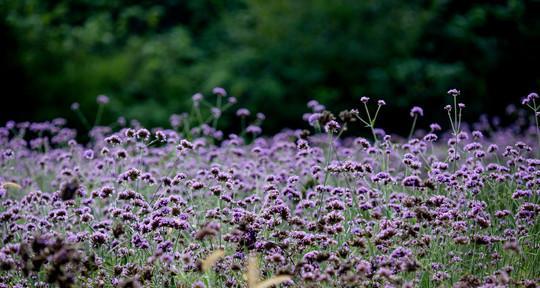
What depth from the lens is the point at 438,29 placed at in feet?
44.1

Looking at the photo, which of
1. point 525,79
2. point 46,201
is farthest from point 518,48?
point 46,201

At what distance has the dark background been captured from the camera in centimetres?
1162

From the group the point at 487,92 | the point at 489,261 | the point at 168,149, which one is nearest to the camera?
the point at 489,261

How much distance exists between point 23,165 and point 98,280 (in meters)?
3.42

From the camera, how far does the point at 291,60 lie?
41.3 feet

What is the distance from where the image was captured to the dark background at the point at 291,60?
11.6 meters

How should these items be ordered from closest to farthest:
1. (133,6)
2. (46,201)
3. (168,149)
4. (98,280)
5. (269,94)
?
1. (98,280)
2. (46,201)
3. (168,149)
4. (269,94)
5. (133,6)

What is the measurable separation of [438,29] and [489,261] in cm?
1018

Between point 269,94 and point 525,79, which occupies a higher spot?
point 525,79

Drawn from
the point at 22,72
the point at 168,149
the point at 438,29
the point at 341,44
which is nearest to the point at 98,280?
the point at 168,149

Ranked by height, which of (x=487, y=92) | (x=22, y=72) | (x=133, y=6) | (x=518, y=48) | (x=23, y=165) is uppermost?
(x=133, y=6)

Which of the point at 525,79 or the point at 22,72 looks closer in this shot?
the point at 22,72

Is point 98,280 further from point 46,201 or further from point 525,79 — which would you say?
point 525,79

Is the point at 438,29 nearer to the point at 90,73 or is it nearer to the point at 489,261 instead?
the point at 90,73
